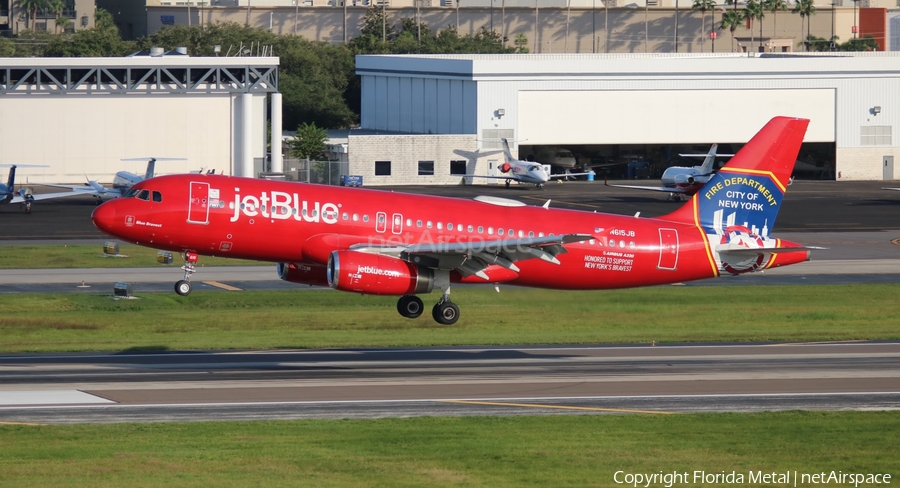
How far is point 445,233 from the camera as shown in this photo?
44.5 m

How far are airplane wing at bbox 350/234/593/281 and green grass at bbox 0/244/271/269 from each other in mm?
35698

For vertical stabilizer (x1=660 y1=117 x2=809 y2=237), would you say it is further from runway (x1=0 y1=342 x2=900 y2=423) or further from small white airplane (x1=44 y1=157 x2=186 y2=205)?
small white airplane (x1=44 y1=157 x2=186 y2=205)

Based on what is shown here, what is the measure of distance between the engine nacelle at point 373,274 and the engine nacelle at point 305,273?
8.72 ft

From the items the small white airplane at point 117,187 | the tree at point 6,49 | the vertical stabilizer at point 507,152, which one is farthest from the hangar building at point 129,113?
the tree at point 6,49

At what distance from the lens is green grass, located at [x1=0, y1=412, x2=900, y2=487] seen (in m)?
29.5

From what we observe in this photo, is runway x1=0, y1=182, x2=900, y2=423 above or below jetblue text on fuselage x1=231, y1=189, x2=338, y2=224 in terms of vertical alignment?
below

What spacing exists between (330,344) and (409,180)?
84.0 meters

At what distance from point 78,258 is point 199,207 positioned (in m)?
40.8

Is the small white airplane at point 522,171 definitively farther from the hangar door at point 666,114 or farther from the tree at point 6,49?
the tree at point 6,49

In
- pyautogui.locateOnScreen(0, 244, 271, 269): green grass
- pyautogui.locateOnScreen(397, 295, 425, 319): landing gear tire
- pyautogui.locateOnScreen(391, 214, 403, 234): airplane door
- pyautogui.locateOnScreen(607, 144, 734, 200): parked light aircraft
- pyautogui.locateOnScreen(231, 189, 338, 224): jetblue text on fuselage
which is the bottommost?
pyautogui.locateOnScreen(0, 244, 271, 269): green grass

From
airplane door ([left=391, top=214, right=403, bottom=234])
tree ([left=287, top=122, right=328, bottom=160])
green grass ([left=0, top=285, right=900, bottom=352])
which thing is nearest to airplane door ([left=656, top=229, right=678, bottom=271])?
green grass ([left=0, top=285, right=900, bottom=352])

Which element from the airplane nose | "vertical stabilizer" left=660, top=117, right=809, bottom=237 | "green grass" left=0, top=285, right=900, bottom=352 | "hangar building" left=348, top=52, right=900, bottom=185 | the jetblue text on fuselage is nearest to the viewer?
the airplane nose

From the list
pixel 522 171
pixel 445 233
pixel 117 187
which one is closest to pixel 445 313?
pixel 445 233

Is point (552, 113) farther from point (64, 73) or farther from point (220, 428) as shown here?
point (220, 428)
